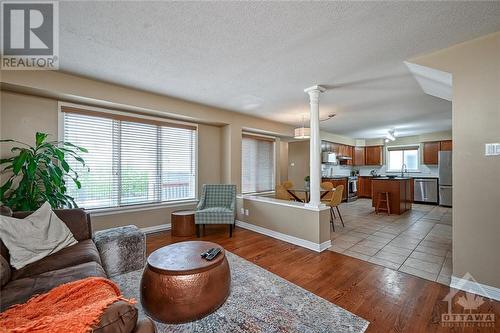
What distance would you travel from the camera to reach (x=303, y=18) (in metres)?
1.77

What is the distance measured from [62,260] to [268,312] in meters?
1.79

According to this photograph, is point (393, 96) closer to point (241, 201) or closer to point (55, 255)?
point (241, 201)

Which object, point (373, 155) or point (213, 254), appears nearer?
point (213, 254)

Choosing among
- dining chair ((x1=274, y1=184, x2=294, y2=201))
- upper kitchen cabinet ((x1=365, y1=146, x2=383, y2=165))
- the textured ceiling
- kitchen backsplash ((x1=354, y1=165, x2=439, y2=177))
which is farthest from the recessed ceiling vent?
upper kitchen cabinet ((x1=365, y1=146, x2=383, y2=165))

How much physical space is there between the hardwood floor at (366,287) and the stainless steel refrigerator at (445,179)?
219 inches

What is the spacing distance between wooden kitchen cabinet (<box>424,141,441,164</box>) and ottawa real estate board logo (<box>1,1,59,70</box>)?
9.35 m

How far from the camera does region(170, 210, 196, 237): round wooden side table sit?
3.73m

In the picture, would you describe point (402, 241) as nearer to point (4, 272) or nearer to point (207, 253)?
point (207, 253)

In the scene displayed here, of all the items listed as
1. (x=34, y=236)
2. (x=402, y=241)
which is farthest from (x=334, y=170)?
(x=34, y=236)

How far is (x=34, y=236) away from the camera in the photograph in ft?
6.11

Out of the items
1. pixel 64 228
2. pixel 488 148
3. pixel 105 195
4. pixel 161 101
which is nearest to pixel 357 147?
pixel 488 148

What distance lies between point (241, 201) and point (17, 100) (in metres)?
3.77

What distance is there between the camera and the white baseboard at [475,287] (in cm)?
193

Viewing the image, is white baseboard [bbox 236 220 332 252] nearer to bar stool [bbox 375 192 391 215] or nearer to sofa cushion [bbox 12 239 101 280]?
sofa cushion [bbox 12 239 101 280]
